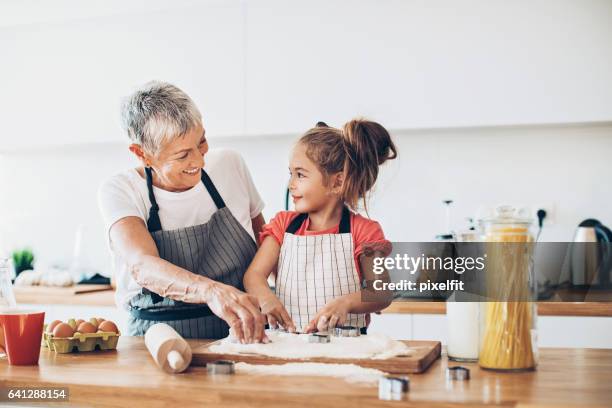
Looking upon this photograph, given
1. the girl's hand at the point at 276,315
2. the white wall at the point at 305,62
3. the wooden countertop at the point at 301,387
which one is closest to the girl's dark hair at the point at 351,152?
the girl's hand at the point at 276,315

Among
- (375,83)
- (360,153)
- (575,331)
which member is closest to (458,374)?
(360,153)

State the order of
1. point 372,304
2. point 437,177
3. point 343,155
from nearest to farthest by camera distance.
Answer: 1. point 372,304
2. point 343,155
3. point 437,177

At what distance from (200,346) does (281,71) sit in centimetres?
185

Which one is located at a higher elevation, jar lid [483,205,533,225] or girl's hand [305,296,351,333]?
jar lid [483,205,533,225]

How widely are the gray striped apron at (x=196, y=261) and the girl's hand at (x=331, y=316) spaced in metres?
0.32

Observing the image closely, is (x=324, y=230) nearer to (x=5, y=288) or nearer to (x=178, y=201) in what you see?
(x=178, y=201)

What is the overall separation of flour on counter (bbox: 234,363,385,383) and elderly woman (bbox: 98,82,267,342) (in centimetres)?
38

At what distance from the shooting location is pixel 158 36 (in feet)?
10.8

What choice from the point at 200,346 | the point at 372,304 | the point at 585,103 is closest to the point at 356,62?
the point at 585,103

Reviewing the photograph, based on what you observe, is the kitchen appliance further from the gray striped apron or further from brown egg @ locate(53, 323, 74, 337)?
brown egg @ locate(53, 323, 74, 337)

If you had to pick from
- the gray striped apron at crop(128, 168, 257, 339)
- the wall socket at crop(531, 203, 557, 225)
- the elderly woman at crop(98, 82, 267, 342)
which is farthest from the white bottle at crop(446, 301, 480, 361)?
the wall socket at crop(531, 203, 557, 225)

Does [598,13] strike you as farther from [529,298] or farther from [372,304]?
[529,298]

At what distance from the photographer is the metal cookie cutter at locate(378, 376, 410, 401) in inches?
42.3

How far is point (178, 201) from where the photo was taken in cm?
188
